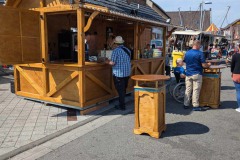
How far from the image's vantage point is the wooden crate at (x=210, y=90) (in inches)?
282

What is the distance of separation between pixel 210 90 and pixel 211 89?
0.13ft

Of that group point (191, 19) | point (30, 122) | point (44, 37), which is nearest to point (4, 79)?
point (44, 37)

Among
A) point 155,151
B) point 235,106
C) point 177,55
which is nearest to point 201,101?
point 235,106

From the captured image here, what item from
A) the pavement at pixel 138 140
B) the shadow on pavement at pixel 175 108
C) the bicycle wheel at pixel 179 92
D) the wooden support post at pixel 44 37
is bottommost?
the pavement at pixel 138 140

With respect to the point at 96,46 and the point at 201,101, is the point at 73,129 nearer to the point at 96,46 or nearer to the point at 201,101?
the point at 201,101

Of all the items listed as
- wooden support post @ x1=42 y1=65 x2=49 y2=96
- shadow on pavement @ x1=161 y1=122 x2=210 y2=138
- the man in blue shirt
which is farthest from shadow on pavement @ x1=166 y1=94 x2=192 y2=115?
wooden support post @ x1=42 y1=65 x2=49 y2=96

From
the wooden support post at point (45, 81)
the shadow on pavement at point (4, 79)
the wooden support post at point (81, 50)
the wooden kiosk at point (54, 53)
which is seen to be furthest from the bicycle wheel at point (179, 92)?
the shadow on pavement at point (4, 79)

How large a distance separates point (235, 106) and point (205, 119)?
1879 millimetres

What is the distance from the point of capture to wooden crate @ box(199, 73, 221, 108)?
23.5 ft

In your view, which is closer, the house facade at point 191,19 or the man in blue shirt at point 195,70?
the man in blue shirt at point 195,70

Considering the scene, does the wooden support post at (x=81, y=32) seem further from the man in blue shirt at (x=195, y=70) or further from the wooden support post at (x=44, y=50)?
the man in blue shirt at (x=195, y=70)

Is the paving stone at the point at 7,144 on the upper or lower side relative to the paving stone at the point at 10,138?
lower

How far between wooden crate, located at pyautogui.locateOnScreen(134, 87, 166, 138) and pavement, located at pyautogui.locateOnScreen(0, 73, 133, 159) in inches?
58.7

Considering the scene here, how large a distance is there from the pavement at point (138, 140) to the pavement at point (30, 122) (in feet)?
0.14
